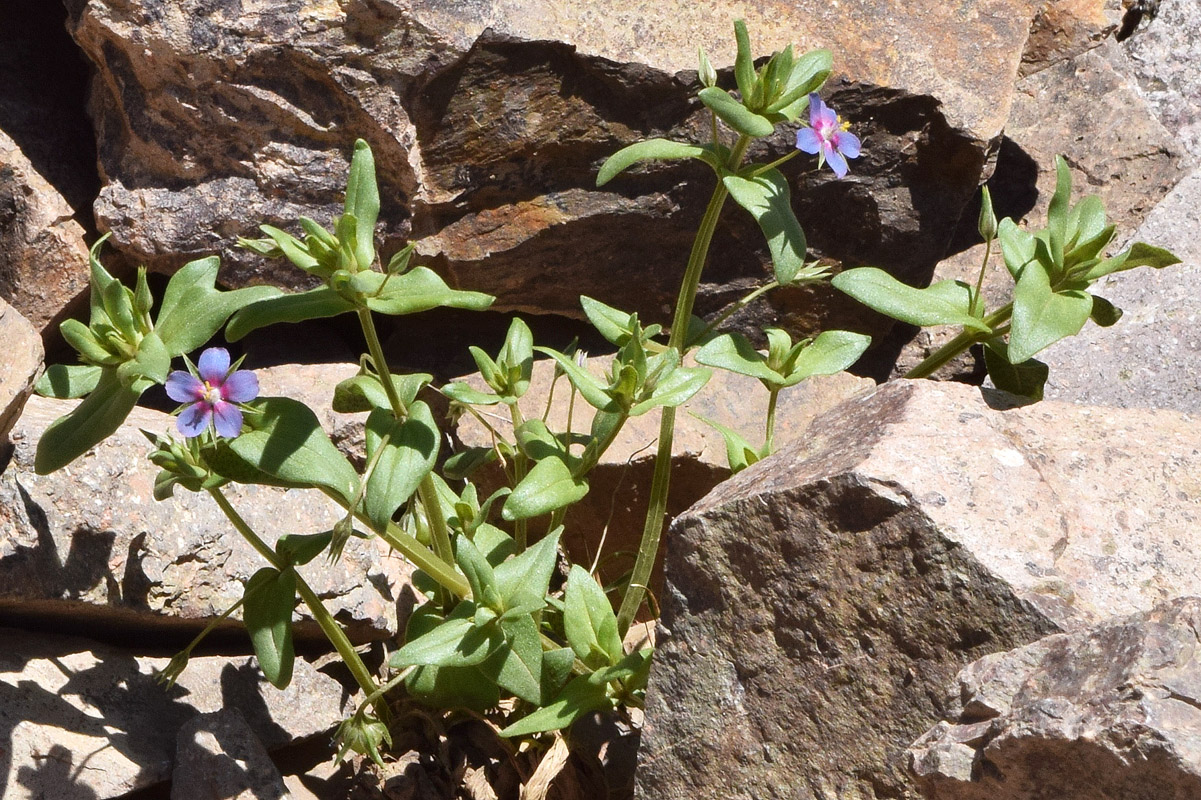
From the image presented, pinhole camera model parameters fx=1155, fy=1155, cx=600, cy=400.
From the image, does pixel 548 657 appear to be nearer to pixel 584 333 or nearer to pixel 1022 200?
pixel 584 333

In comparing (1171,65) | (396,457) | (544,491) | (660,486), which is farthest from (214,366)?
(1171,65)

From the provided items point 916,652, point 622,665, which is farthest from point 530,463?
point 916,652

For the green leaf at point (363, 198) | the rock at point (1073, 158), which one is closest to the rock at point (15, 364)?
the green leaf at point (363, 198)

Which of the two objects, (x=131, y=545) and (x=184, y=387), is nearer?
(x=184, y=387)

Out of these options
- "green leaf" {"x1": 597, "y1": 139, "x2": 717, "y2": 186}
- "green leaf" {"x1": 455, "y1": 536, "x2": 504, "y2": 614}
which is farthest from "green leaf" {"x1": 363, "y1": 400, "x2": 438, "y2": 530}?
"green leaf" {"x1": 597, "y1": 139, "x2": 717, "y2": 186}

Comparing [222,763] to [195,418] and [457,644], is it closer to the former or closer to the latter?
[457,644]
